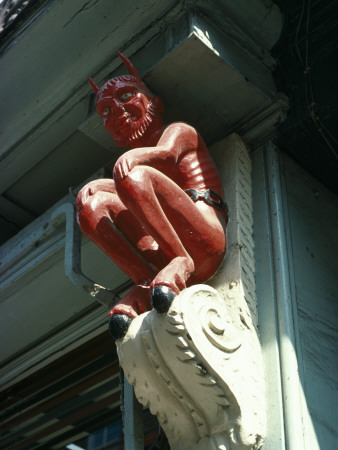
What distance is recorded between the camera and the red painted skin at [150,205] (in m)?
2.28

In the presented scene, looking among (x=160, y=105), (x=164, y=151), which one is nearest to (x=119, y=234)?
(x=164, y=151)

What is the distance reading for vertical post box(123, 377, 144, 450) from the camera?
7.64 feet

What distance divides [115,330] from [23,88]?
1427 mm

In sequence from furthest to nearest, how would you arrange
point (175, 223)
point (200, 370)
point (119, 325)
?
point (175, 223), point (119, 325), point (200, 370)

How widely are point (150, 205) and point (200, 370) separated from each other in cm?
54

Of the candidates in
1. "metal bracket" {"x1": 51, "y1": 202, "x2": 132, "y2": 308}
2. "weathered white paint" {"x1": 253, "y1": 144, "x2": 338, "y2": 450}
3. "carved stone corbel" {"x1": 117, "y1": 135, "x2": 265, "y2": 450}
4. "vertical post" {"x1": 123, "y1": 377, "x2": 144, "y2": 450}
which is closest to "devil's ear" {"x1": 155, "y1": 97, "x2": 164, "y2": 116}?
"weathered white paint" {"x1": 253, "y1": 144, "x2": 338, "y2": 450}

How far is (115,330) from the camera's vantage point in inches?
87.4

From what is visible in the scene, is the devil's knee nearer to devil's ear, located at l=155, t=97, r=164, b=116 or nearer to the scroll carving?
the scroll carving

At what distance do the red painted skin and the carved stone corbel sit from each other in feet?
0.37

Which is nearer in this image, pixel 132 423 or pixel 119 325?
pixel 119 325

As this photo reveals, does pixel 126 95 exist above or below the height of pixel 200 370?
above

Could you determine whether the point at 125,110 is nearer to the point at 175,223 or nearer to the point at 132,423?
the point at 175,223

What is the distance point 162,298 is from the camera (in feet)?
6.83

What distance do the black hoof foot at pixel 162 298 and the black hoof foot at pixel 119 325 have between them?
→ 172 mm
